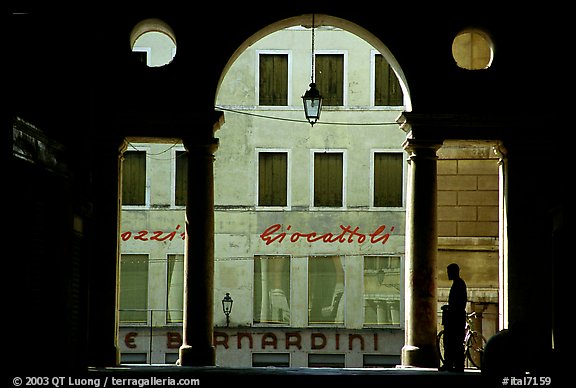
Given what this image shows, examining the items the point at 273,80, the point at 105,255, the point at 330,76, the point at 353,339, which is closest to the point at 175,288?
the point at 353,339

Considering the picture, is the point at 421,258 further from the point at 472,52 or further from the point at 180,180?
the point at 180,180

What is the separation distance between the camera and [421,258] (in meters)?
21.9

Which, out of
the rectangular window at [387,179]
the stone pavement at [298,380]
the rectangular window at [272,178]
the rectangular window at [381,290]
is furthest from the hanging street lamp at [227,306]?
the stone pavement at [298,380]

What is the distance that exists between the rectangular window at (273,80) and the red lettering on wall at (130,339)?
350 inches

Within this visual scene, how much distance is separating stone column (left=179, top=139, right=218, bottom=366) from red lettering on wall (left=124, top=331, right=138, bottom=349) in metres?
20.0

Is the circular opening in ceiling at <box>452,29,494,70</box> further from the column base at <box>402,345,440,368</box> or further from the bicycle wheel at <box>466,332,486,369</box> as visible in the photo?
the column base at <box>402,345,440,368</box>

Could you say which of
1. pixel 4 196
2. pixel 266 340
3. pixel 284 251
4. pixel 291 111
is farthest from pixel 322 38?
pixel 4 196

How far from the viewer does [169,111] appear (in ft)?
71.5

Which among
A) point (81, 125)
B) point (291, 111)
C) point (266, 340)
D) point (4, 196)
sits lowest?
point (266, 340)

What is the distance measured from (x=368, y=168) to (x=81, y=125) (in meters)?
22.4

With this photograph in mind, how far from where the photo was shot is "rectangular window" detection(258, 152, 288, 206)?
42.6 metres

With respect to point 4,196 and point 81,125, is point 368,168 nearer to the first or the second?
point 81,125

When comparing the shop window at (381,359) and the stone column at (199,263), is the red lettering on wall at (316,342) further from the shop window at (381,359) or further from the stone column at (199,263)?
the stone column at (199,263)

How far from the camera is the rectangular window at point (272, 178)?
140 ft
